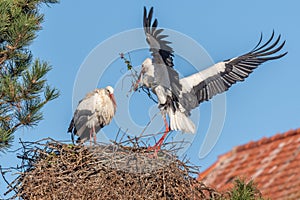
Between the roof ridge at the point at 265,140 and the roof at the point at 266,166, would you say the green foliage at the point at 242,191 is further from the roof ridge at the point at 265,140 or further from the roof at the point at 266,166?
the roof ridge at the point at 265,140

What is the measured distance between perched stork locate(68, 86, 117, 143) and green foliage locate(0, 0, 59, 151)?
67.7 inches

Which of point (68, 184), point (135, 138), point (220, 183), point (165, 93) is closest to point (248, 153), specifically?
point (220, 183)

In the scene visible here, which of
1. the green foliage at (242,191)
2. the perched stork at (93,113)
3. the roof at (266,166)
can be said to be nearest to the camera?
the green foliage at (242,191)

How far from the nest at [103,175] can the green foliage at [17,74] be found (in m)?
0.52

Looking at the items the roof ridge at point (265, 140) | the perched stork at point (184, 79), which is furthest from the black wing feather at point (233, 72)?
the roof ridge at point (265, 140)

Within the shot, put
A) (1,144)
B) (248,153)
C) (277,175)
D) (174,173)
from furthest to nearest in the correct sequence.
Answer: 1. (248,153)
2. (277,175)
3. (174,173)
4. (1,144)

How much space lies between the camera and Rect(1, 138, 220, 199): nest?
738cm

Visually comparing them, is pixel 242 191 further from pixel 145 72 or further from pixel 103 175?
pixel 145 72

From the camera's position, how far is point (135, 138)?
8.01 metres

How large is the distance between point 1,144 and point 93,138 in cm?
216

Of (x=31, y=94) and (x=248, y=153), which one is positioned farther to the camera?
(x=248, y=153)

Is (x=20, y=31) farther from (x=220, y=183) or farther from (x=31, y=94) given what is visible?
(x=220, y=183)

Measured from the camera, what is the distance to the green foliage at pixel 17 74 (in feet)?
23.4

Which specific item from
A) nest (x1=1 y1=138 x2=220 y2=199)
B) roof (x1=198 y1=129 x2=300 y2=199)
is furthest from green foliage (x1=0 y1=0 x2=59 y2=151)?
roof (x1=198 y1=129 x2=300 y2=199)
